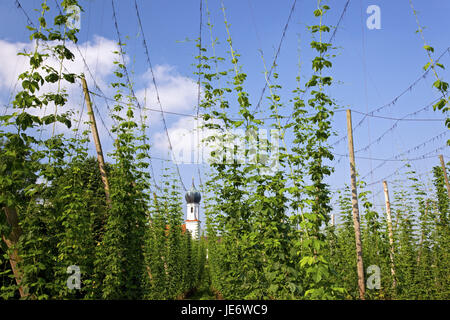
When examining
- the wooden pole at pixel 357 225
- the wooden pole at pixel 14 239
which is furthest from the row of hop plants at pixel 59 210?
the wooden pole at pixel 357 225

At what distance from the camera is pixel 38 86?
11.3 ft

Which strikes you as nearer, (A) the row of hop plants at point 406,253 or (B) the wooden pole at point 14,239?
(B) the wooden pole at point 14,239

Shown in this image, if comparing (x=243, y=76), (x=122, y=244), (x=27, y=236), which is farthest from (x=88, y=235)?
(x=243, y=76)

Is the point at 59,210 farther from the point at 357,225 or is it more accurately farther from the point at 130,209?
the point at 357,225
